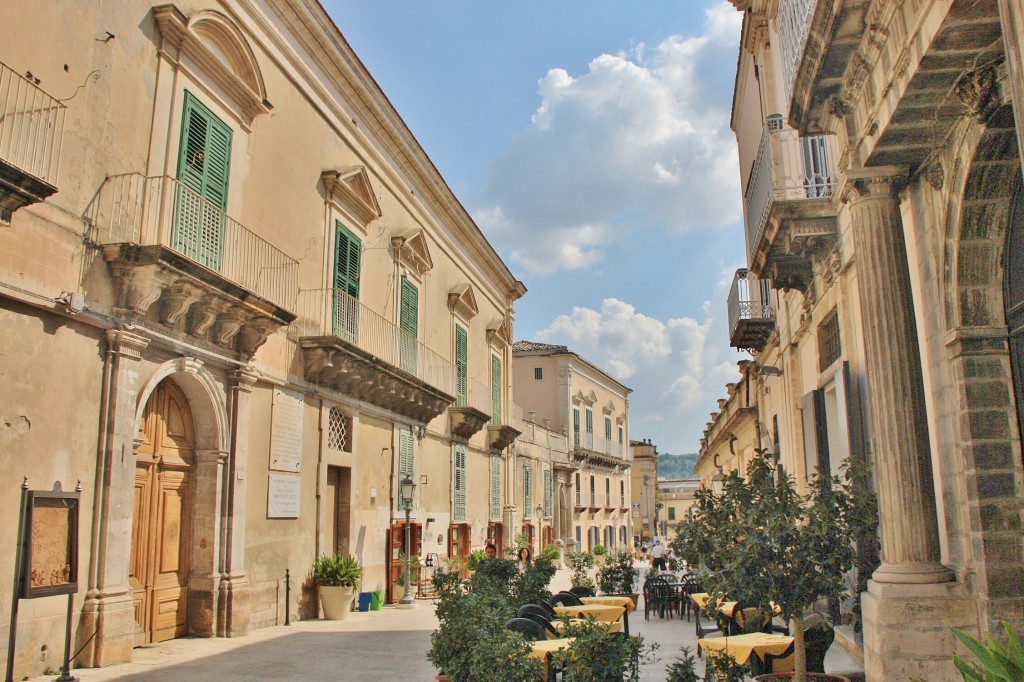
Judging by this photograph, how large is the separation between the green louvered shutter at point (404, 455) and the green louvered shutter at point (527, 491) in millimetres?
11282

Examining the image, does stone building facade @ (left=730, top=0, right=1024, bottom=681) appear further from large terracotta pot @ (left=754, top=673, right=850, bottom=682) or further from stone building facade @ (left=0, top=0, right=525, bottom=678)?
stone building facade @ (left=0, top=0, right=525, bottom=678)

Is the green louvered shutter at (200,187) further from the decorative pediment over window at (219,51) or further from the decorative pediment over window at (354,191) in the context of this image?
the decorative pediment over window at (354,191)

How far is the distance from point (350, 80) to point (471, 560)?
989cm

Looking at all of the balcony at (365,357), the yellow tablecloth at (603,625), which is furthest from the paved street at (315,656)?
the balcony at (365,357)

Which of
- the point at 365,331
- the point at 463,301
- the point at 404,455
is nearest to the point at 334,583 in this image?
the point at 404,455

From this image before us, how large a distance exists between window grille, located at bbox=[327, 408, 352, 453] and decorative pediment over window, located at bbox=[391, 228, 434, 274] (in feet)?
13.4

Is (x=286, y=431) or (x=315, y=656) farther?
(x=286, y=431)

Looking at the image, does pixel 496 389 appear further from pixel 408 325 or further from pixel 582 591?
pixel 582 591

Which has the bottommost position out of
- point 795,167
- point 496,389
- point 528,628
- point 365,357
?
point 528,628

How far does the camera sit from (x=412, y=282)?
18000 millimetres

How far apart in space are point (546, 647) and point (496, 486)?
1773cm

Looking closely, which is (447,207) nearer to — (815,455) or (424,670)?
Result: (815,455)

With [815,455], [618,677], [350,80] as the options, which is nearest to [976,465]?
[618,677]

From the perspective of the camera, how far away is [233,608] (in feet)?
34.6
